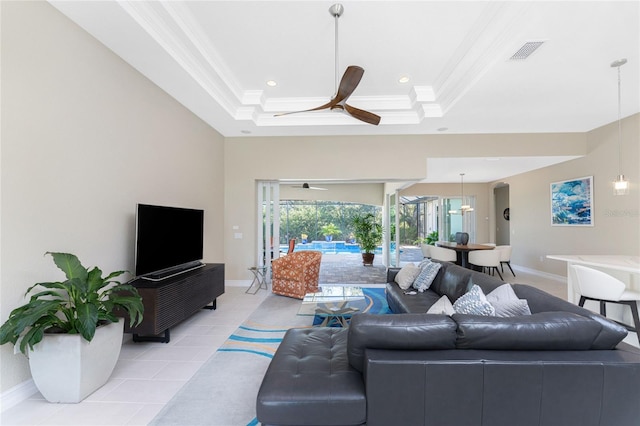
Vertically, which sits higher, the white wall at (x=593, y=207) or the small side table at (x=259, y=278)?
the white wall at (x=593, y=207)

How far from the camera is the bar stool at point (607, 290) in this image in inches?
116

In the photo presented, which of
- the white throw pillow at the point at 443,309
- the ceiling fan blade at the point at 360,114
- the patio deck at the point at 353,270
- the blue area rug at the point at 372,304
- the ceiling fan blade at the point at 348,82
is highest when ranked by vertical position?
the ceiling fan blade at the point at 348,82

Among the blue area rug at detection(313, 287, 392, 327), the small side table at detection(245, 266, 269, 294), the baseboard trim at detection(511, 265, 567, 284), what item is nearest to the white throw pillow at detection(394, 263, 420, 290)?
the blue area rug at detection(313, 287, 392, 327)

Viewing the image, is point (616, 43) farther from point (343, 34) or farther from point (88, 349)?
point (88, 349)

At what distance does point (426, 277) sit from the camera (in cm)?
392

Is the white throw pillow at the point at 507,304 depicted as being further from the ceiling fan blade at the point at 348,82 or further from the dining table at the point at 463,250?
the dining table at the point at 463,250

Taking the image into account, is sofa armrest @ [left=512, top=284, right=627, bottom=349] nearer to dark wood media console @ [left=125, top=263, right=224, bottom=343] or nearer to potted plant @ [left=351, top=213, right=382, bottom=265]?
dark wood media console @ [left=125, top=263, right=224, bottom=343]

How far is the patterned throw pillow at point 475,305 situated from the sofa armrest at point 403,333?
0.64m

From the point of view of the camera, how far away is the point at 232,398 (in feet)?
7.22

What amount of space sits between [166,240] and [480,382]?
137 inches

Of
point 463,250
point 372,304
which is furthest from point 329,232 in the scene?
point 372,304

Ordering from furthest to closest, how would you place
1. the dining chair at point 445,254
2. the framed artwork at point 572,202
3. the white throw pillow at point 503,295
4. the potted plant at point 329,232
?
the potted plant at point 329,232
the dining chair at point 445,254
the framed artwork at point 572,202
the white throw pillow at point 503,295

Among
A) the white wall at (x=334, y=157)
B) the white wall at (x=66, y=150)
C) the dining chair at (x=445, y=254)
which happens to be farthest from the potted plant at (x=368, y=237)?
the white wall at (x=66, y=150)

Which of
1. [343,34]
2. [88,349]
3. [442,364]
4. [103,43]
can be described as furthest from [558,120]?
[88,349]
